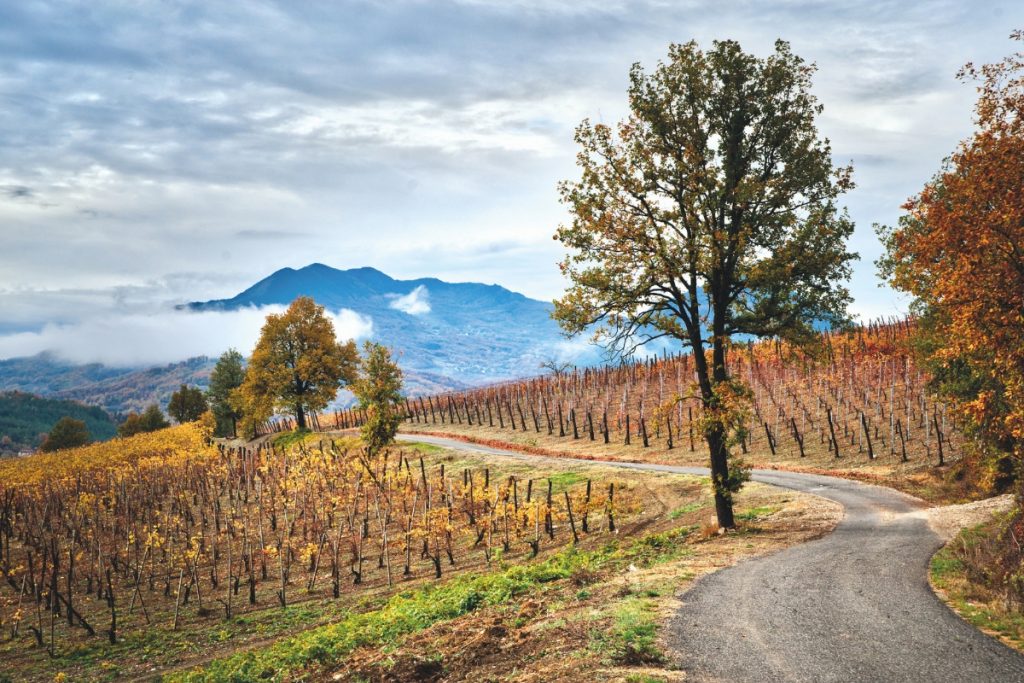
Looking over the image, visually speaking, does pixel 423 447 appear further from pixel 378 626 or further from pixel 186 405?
Result: pixel 186 405

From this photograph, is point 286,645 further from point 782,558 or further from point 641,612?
point 782,558

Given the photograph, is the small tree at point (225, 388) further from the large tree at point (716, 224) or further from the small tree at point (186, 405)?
the large tree at point (716, 224)

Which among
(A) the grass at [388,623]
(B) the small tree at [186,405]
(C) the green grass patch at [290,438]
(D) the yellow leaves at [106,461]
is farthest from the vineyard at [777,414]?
(B) the small tree at [186,405]

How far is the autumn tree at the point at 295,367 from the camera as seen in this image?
7188cm

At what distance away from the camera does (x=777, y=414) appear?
181 feet

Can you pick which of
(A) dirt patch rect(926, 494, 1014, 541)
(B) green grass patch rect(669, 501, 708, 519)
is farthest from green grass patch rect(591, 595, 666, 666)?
(B) green grass patch rect(669, 501, 708, 519)

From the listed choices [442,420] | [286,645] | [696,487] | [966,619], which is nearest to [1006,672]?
[966,619]

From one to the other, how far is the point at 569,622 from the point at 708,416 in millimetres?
9800

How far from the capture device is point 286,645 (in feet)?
61.5

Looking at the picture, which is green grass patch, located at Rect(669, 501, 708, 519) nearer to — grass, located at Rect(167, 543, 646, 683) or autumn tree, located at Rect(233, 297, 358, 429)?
grass, located at Rect(167, 543, 646, 683)

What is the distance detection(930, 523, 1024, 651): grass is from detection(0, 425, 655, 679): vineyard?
526 inches

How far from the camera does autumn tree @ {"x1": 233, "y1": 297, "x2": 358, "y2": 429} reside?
7188 centimetres

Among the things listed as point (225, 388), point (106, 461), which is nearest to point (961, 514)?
point (106, 461)

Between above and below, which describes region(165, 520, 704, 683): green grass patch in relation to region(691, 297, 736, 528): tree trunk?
below
